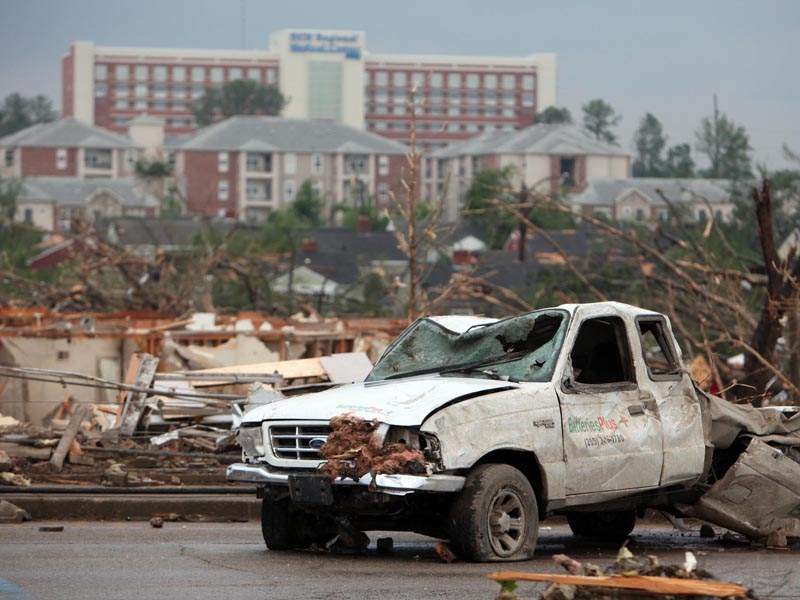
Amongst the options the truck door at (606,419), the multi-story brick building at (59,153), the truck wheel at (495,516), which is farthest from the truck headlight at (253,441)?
the multi-story brick building at (59,153)

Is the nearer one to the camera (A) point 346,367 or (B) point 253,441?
(B) point 253,441

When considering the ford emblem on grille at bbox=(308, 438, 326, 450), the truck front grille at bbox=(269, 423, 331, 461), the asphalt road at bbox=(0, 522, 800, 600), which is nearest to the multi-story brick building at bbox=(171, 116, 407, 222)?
the asphalt road at bbox=(0, 522, 800, 600)

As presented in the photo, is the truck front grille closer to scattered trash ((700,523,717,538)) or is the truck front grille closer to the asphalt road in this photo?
the asphalt road

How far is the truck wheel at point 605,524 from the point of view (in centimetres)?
1184

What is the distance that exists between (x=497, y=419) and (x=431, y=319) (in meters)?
1.70

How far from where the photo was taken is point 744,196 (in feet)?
346

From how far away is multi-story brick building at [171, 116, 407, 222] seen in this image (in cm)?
18050

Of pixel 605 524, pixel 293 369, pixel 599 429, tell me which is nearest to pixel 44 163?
pixel 293 369

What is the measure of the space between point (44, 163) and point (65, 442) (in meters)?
187

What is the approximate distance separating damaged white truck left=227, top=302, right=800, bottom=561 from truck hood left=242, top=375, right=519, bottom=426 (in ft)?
0.05

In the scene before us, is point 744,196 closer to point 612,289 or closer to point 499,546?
point 612,289

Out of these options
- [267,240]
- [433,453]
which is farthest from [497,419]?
[267,240]

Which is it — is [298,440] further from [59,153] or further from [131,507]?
[59,153]

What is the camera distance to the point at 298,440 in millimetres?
10273
